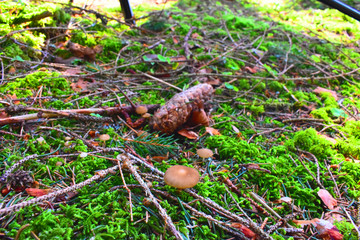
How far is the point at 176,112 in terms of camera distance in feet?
6.17

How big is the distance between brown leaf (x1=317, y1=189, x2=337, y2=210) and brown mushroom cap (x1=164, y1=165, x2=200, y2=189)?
0.90 m

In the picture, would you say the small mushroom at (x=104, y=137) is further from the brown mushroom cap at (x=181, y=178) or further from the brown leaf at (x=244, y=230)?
the brown leaf at (x=244, y=230)

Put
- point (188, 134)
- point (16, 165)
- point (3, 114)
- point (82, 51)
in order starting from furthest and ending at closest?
point (82, 51)
point (188, 134)
point (3, 114)
point (16, 165)

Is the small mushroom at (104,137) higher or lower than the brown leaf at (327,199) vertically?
higher

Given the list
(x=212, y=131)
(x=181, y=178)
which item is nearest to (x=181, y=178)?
(x=181, y=178)

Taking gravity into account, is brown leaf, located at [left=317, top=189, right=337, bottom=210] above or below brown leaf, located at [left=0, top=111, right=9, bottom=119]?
below

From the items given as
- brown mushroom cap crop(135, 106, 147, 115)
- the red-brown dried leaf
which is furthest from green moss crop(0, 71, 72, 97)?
the red-brown dried leaf

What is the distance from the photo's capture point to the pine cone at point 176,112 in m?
1.85

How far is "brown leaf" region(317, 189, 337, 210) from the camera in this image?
4.86ft

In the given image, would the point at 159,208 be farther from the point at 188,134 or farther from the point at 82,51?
the point at 82,51

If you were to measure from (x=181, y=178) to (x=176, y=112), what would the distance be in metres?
0.71

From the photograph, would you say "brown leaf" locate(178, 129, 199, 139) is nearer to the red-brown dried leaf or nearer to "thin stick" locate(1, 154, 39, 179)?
the red-brown dried leaf

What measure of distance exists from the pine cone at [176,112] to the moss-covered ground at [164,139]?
106 millimetres

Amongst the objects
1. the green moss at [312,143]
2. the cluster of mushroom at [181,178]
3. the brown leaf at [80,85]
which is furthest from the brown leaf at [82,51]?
the green moss at [312,143]
